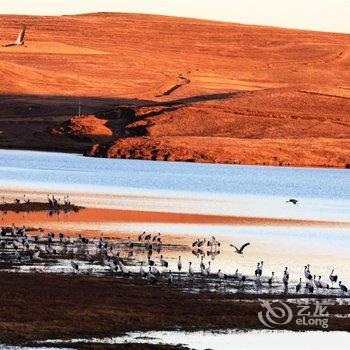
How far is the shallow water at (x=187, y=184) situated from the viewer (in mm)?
67438

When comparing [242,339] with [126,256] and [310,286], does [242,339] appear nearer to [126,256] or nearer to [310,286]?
[310,286]

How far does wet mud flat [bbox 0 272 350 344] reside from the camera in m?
25.5

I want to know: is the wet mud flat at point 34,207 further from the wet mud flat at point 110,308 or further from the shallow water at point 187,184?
the wet mud flat at point 110,308

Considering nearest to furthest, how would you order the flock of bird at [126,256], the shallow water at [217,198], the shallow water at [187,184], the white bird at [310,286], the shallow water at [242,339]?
the shallow water at [242,339]
the white bird at [310,286]
the flock of bird at [126,256]
the shallow water at [217,198]
the shallow water at [187,184]

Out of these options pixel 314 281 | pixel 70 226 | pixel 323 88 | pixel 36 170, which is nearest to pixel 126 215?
pixel 70 226

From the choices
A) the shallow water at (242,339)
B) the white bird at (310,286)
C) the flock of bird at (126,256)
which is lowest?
the shallow water at (242,339)

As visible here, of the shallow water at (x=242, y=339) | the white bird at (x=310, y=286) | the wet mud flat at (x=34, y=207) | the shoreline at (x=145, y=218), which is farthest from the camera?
the wet mud flat at (x=34, y=207)

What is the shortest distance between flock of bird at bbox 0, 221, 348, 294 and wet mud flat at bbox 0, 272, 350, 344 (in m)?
1.59

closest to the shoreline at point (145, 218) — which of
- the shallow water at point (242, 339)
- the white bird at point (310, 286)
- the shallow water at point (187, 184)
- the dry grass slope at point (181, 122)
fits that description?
the shallow water at point (187, 184)

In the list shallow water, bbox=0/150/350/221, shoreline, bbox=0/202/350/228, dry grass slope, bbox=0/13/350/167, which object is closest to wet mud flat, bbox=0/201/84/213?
shoreline, bbox=0/202/350/228

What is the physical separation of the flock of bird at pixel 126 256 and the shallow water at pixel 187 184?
18.8 meters

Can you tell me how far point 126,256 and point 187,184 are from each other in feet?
161

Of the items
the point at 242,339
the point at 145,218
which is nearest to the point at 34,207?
the point at 145,218

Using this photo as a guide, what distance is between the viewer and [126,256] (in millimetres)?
39656
